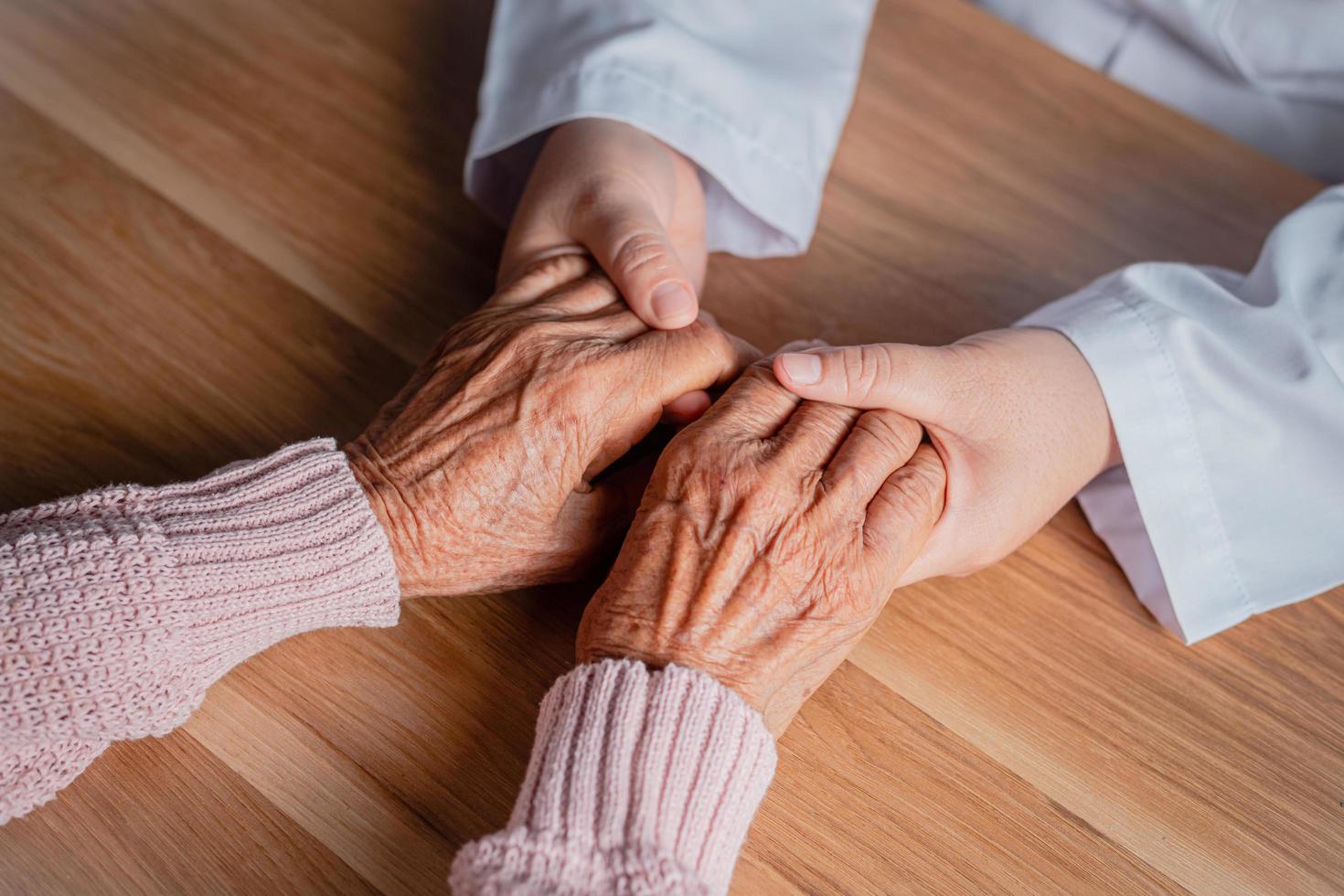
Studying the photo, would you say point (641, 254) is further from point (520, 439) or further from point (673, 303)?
point (520, 439)

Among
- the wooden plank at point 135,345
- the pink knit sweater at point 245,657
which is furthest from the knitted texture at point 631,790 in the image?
the wooden plank at point 135,345

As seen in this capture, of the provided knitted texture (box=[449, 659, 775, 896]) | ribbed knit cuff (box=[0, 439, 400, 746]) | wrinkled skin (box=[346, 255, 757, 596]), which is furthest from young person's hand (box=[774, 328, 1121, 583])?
ribbed knit cuff (box=[0, 439, 400, 746])

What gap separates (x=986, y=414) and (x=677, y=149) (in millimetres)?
388

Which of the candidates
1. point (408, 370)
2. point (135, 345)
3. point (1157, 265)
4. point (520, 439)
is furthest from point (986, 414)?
point (135, 345)

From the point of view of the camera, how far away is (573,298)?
805 millimetres

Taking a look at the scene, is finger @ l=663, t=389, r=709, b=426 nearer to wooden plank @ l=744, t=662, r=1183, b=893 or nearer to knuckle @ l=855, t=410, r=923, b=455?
knuckle @ l=855, t=410, r=923, b=455

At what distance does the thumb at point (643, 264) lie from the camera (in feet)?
2.53

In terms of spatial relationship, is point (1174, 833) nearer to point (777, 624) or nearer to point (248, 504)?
point (777, 624)

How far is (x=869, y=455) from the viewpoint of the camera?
0.74 m

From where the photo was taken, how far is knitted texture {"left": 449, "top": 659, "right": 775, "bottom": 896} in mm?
542

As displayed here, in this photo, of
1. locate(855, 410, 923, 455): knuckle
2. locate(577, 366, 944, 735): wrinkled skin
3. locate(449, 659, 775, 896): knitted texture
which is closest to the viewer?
locate(449, 659, 775, 896): knitted texture

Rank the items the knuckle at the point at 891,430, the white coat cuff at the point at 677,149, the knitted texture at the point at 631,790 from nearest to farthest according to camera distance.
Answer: the knitted texture at the point at 631,790
the knuckle at the point at 891,430
the white coat cuff at the point at 677,149

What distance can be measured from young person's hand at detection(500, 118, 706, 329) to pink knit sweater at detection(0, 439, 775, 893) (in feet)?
0.92

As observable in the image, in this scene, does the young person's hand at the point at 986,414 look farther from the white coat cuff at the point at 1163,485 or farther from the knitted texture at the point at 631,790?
the knitted texture at the point at 631,790
